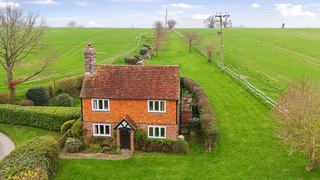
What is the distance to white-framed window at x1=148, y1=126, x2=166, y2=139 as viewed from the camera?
63.4 ft

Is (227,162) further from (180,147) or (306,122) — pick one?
(306,122)

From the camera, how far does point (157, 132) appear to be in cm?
1958

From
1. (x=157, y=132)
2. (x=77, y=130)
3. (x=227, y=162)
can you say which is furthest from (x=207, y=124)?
(x=77, y=130)

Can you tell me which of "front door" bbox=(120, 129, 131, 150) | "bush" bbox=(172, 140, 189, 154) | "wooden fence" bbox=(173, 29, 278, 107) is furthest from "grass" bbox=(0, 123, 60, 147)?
"wooden fence" bbox=(173, 29, 278, 107)

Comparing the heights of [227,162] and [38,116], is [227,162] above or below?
below

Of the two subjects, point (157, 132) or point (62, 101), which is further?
point (62, 101)

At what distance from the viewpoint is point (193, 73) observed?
39.9m

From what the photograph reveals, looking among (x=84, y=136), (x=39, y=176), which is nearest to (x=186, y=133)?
(x=84, y=136)

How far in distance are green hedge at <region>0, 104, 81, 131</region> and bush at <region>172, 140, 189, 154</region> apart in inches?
400

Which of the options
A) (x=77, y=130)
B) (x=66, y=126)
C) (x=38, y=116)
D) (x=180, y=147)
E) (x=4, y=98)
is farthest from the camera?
(x=4, y=98)

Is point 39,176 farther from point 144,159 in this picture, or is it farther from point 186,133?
point 186,133

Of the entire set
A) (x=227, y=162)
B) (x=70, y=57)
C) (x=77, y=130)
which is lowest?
(x=227, y=162)

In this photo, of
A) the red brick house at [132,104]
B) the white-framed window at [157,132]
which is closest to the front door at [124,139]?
the red brick house at [132,104]

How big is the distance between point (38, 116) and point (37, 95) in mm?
5654
